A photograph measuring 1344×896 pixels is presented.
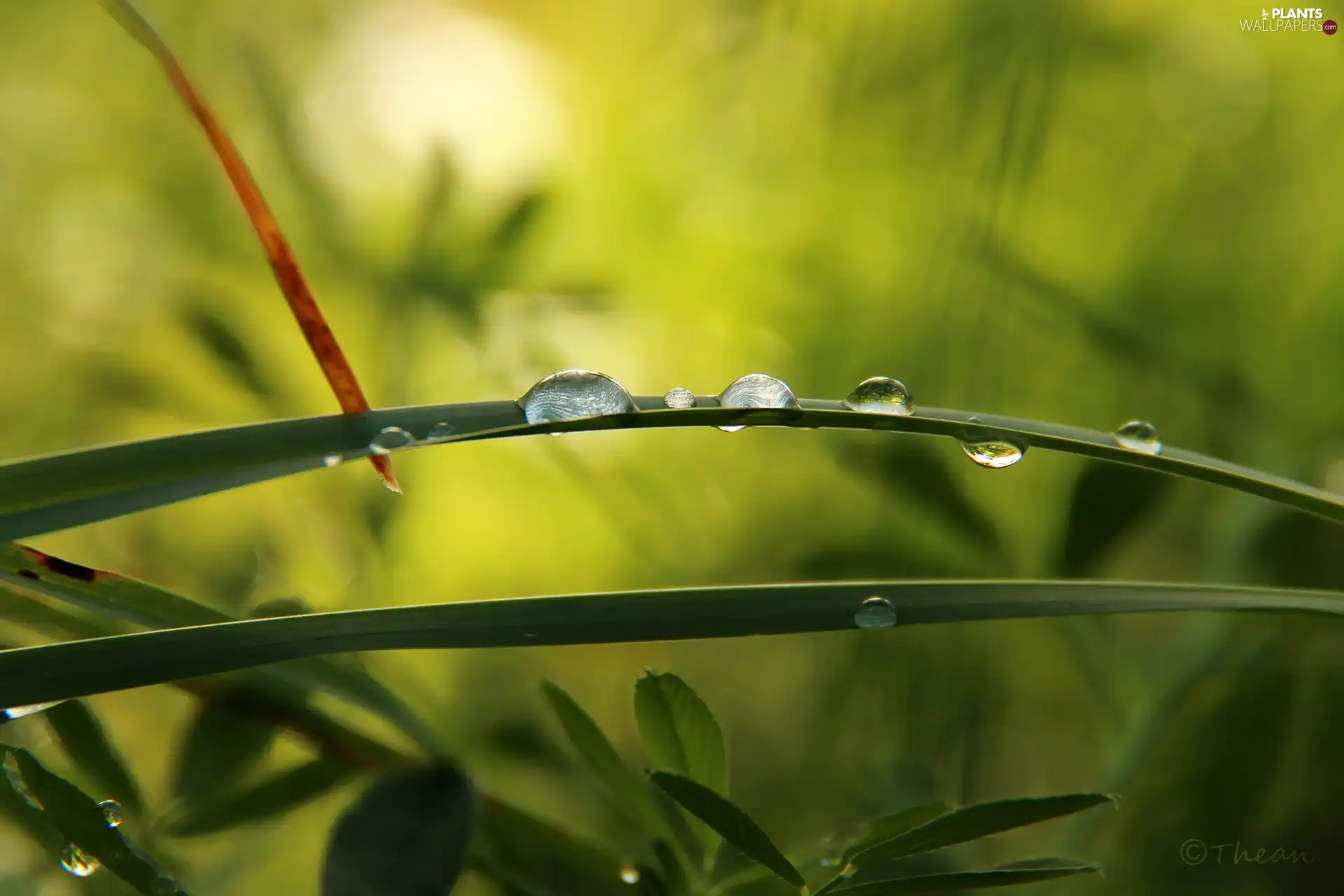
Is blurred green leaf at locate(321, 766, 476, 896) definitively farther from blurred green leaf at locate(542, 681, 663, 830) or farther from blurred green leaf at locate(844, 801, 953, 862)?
blurred green leaf at locate(844, 801, 953, 862)

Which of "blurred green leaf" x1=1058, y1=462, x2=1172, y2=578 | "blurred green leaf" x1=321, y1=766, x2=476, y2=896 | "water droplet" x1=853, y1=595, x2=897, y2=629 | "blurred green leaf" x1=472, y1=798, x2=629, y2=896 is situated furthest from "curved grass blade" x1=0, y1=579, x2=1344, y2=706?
"blurred green leaf" x1=1058, y1=462, x2=1172, y2=578

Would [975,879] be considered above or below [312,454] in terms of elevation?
below

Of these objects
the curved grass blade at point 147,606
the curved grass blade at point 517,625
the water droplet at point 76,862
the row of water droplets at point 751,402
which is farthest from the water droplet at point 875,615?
the water droplet at point 76,862

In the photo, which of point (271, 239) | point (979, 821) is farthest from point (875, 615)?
point (271, 239)

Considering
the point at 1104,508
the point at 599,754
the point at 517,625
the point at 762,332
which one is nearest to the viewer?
the point at 517,625

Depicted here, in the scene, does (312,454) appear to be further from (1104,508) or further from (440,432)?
(1104,508)

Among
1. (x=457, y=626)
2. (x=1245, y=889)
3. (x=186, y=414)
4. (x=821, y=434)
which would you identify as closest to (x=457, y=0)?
(x=186, y=414)
